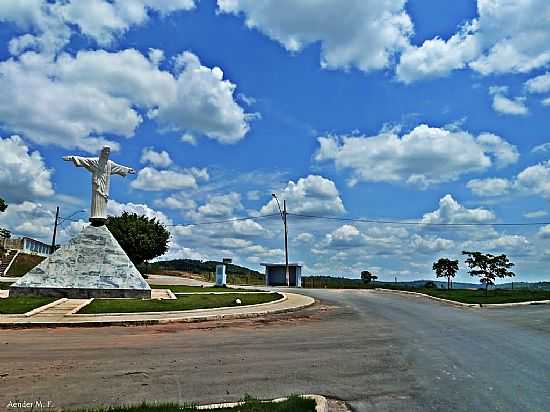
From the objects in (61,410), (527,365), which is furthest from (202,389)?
(527,365)

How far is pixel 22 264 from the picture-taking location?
56.4 m

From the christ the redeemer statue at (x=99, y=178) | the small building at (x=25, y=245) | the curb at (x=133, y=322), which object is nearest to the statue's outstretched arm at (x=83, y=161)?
the christ the redeemer statue at (x=99, y=178)

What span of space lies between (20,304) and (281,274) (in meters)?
35.6

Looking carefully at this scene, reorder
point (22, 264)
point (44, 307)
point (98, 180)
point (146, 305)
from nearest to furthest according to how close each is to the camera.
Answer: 1. point (44, 307)
2. point (146, 305)
3. point (98, 180)
4. point (22, 264)

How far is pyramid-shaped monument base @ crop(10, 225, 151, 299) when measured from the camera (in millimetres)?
21438

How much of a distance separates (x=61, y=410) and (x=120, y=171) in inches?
796

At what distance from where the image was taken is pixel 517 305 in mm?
23688

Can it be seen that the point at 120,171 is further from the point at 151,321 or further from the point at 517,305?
the point at 517,305

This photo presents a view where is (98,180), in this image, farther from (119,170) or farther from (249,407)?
(249,407)

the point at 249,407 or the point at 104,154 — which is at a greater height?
the point at 104,154

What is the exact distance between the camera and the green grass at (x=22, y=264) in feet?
172

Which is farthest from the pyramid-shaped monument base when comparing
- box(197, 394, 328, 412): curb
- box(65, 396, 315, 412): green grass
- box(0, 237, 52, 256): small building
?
box(0, 237, 52, 256): small building

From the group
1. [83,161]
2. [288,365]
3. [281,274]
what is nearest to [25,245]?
[281,274]

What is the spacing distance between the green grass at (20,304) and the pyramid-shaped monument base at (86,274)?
0.94m
